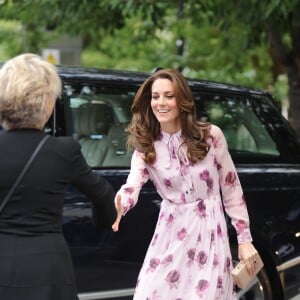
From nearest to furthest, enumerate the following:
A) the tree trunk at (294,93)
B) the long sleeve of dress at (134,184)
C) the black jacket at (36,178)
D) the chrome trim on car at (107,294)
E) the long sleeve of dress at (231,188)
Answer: the black jacket at (36,178) → the long sleeve of dress at (134,184) → the long sleeve of dress at (231,188) → the chrome trim on car at (107,294) → the tree trunk at (294,93)

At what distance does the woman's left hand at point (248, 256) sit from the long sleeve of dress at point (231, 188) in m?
0.03

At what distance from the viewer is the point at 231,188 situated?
3.45 meters

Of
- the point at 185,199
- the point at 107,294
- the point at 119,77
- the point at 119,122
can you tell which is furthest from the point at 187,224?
the point at 119,77

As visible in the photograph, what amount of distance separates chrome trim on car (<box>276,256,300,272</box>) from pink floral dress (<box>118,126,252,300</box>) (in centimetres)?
97

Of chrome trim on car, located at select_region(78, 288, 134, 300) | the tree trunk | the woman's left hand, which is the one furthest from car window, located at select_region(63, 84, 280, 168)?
the tree trunk

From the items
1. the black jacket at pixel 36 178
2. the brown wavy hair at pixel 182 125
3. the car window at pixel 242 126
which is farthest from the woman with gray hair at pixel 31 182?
the car window at pixel 242 126

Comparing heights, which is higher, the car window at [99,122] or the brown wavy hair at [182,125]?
the brown wavy hair at [182,125]

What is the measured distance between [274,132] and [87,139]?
3.88 feet

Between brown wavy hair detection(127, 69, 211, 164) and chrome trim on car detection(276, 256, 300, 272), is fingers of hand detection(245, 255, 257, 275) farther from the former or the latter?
chrome trim on car detection(276, 256, 300, 272)

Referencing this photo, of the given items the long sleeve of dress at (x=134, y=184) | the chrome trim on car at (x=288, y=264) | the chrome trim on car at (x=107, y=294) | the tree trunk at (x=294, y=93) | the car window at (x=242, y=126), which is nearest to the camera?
the long sleeve of dress at (x=134, y=184)

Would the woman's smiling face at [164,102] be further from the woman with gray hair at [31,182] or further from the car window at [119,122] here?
the woman with gray hair at [31,182]

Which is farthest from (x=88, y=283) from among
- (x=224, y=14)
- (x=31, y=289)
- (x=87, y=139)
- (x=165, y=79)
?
(x=224, y=14)

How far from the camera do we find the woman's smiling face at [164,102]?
337 cm

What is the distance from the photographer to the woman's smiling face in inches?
133
